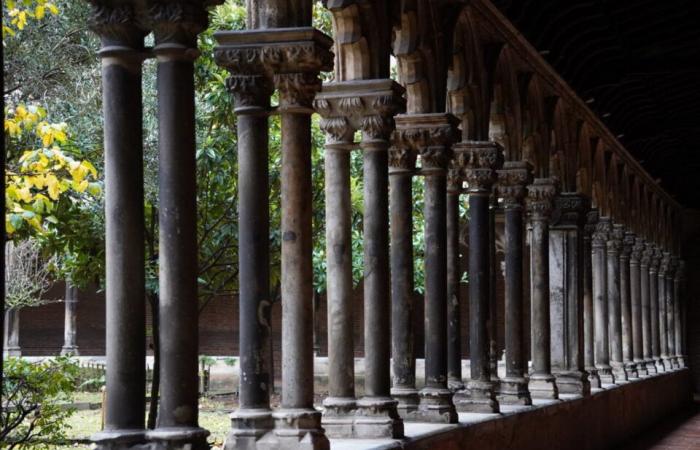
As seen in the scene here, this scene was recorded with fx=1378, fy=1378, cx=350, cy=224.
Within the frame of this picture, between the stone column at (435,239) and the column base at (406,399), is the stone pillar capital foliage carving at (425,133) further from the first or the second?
the column base at (406,399)

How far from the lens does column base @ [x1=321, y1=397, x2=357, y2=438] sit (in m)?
9.09

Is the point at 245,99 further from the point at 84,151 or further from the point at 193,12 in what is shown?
the point at 84,151

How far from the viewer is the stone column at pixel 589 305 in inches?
727

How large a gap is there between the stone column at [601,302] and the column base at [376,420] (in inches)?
435

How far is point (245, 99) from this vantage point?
7855mm

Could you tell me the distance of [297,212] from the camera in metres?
8.06

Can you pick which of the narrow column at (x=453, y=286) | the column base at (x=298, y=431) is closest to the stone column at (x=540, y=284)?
the narrow column at (x=453, y=286)

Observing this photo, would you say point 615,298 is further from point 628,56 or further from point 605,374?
point 628,56

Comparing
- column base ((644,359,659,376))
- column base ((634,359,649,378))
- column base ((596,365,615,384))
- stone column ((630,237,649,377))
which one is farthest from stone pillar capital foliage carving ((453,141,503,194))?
column base ((644,359,659,376))

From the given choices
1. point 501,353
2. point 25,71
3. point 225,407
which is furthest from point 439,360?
→ point 501,353

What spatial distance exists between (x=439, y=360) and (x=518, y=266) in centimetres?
378

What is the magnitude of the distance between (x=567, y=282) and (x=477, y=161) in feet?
15.7

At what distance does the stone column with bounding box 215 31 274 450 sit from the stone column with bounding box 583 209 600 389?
11.0 meters

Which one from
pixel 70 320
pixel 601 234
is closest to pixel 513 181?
pixel 601 234
